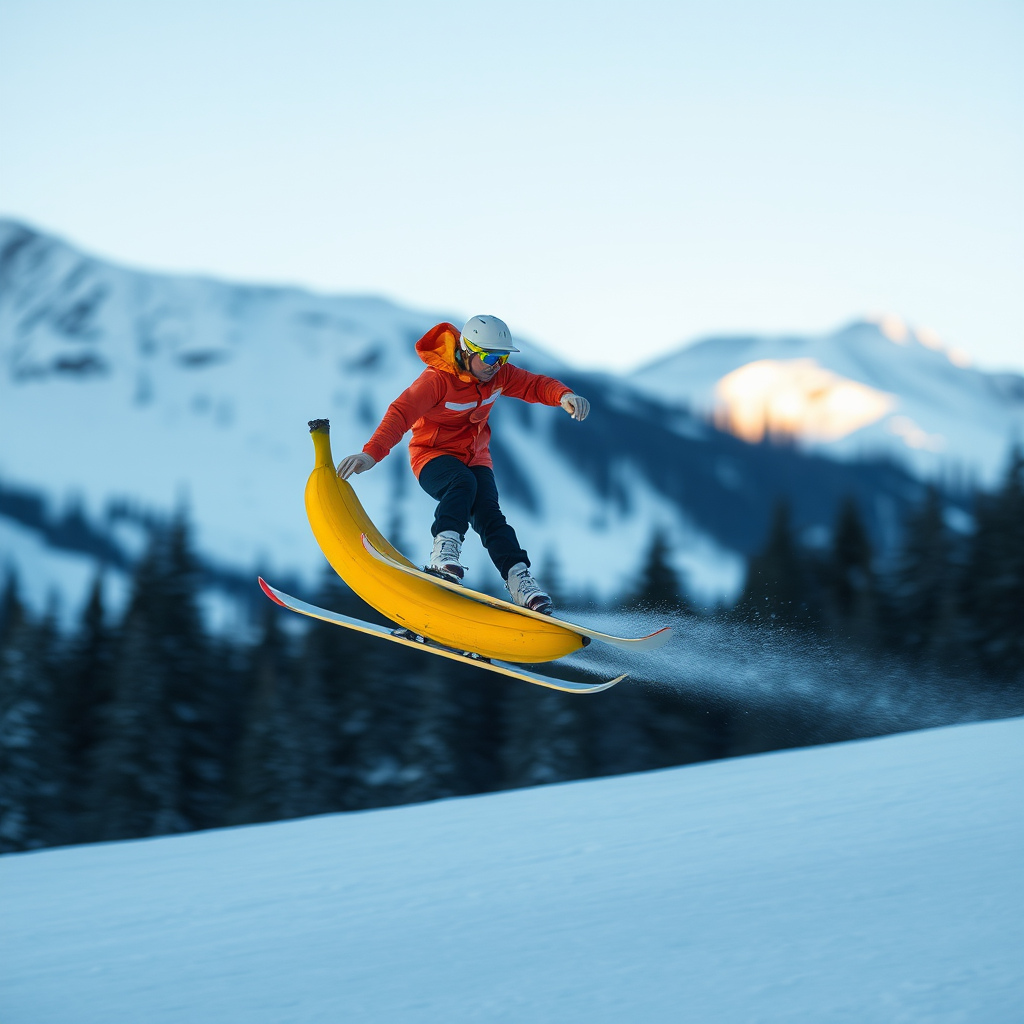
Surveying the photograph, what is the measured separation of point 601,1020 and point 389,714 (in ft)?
70.3

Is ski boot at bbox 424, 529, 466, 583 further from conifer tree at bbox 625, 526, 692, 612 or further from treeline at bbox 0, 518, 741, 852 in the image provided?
treeline at bbox 0, 518, 741, 852

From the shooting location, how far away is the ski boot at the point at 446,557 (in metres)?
7.74

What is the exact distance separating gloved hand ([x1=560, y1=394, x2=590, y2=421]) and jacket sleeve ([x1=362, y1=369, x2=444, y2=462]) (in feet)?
2.80

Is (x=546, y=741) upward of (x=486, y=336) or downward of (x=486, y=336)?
downward

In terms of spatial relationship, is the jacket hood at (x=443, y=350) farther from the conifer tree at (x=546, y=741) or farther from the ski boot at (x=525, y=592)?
the conifer tree at (x=546, y=741)

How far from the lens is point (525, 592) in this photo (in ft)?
25.4

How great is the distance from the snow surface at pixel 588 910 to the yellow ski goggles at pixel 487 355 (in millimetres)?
4245

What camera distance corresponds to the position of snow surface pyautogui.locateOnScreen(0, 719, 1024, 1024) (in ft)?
23.4

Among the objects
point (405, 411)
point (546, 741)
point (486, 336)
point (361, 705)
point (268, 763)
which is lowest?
point (268, 763)

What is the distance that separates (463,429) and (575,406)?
88 cm

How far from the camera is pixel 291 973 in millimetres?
8531

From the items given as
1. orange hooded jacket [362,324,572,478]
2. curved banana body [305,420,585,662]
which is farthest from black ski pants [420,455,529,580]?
curved banana body [305,420,585,662]

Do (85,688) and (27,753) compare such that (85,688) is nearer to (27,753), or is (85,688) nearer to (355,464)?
(27,753)

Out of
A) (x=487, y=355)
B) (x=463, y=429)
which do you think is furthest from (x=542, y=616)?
(x=487, y=355)
